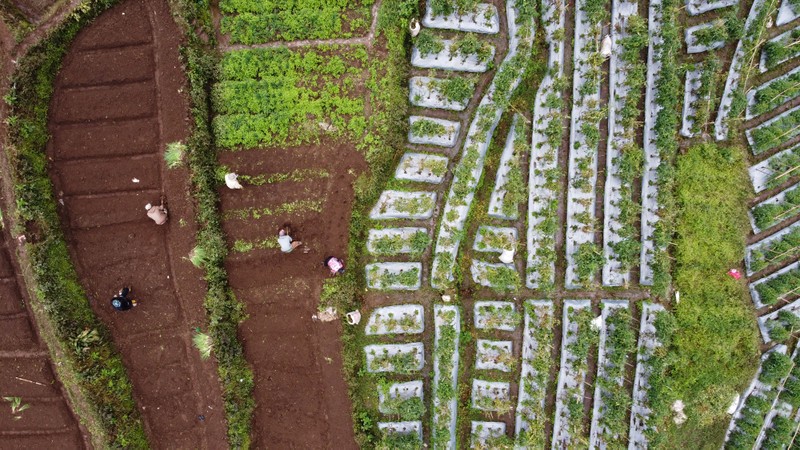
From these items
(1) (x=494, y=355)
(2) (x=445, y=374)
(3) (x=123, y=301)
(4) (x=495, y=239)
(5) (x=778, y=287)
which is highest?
(3) (x=123, y=301)

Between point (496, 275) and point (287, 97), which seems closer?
point (287, 97)

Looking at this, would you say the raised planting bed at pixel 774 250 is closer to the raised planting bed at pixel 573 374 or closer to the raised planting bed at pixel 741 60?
the raised planting bed at pixel 741 60

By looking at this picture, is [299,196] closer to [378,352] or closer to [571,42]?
[378,352]

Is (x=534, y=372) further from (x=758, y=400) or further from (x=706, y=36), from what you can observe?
(x=706, y=36)

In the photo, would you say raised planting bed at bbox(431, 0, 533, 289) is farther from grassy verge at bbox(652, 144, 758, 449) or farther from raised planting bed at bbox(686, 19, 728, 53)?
grassy verge at bbox(652, 144, 758, 449)

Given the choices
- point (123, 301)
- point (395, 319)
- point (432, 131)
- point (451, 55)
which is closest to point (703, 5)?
point (451, 55)

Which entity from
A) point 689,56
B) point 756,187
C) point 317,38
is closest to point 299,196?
point 317,38

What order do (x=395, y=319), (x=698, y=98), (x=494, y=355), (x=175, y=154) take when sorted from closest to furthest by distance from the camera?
(x=175, y=154), (x=698, y=98), (x=395, y=319), (x=494, y=355)
